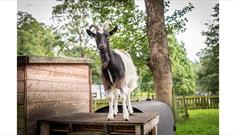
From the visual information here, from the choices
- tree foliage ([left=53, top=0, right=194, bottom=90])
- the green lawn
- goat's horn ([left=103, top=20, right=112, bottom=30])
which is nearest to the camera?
goat's horn ([left=103, top=20, right=112, bottom=30])

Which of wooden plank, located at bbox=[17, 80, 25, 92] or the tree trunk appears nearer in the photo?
wooden plank, located at bbox=[17, 80, 25, 92]

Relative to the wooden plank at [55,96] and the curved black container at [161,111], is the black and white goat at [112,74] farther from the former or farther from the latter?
the wooden plank at [55,96]

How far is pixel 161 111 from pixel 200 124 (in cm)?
29

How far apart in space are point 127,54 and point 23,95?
2.54ft

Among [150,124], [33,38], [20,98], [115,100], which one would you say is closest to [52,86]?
[20,98]

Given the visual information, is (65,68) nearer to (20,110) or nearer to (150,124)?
(20,110)

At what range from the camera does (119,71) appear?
7.39 ft

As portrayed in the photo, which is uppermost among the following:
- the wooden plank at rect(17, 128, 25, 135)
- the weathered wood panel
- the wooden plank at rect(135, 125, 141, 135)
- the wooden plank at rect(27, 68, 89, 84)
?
the wooden plank at rect(27, 68, 89, 84)

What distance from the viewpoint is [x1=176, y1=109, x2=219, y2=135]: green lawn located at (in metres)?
2.43

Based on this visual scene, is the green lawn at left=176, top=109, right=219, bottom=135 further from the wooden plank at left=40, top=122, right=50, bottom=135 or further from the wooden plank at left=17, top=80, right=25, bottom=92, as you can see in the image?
the wooden plank at left=17, top=80, right=25, bottom=92

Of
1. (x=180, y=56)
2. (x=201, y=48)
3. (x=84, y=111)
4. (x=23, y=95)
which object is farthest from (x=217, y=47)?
(x=23, y=95)

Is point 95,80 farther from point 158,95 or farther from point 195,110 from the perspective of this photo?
point 195,110

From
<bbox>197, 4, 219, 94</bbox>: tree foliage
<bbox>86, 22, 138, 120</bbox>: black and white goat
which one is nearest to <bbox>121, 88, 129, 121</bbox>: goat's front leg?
<bbox>86, 22, 138, 120</bbox>: black and white goat

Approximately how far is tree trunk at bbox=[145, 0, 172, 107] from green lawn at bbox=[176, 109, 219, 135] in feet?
0.69
